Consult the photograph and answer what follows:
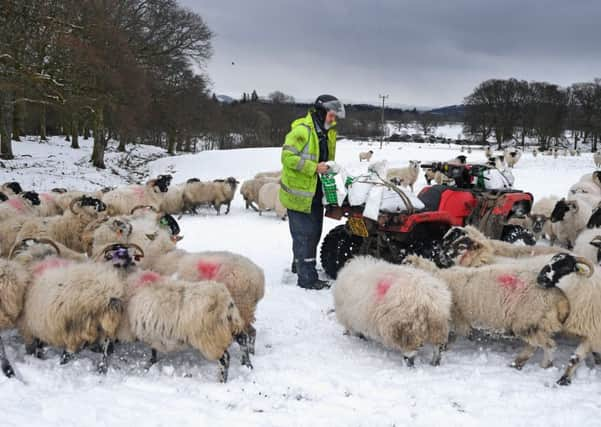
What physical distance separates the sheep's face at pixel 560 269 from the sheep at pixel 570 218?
17.0 ft

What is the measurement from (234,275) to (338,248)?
2.91m

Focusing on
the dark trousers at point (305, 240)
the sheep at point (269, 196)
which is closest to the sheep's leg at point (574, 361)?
the dark trousers at point (305, 240)

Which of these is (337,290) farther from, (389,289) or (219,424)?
(219,424)

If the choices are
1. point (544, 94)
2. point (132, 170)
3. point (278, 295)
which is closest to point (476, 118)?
point (544, 94)

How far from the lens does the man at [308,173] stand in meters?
6.72

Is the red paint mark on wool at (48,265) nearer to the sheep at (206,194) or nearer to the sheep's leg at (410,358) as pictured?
the sheep's leg at (410,358)

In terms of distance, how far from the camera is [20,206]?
8.79m

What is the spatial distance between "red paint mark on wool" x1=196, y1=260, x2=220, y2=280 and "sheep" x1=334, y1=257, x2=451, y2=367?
1491 millimetres

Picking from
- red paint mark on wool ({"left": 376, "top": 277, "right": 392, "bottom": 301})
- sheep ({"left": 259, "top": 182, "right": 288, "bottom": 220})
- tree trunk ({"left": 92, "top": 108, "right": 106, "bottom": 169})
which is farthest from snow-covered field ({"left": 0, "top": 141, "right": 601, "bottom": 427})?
tree trunk ({"left": 92, "top": 108, "right": 106, "bottom": 169})

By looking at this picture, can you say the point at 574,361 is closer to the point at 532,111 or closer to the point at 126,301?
the point at 126,301

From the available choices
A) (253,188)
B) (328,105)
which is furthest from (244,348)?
(253,188)

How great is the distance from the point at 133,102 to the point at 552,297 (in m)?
24.7

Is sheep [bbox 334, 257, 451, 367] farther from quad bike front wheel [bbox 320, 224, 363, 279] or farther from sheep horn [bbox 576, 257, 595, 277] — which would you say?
quad bike front wheel [bbox 320, 224, 363, 279]

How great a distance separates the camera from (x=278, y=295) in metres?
6.81
